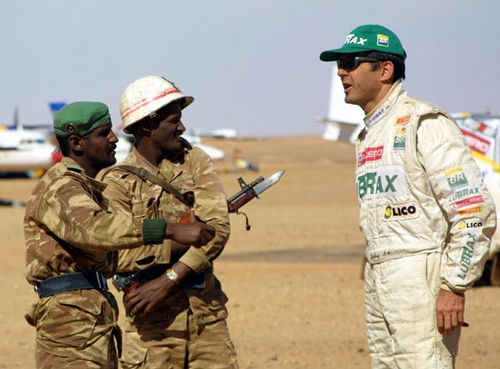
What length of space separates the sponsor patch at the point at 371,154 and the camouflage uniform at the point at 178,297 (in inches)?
39.0

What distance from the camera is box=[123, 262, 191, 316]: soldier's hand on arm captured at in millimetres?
5363

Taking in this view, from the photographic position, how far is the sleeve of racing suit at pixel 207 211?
542 centimetres

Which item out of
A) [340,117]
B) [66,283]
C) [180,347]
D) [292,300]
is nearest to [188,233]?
[66,283]

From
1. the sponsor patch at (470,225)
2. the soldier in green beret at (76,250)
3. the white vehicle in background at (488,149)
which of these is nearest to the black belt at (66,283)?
the soldier in green beret at (76,250)

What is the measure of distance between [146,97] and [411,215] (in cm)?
166

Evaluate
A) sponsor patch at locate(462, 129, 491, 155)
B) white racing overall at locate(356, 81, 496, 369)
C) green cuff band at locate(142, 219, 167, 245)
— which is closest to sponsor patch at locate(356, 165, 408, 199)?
white racing overall at locate(356, 81, 496, 369)

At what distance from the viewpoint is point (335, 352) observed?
9.23 metres

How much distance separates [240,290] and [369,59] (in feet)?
27.8

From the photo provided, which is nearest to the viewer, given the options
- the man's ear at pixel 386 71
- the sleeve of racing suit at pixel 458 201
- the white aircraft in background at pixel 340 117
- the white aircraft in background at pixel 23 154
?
the sleeve of racing suit at pixel 458 201

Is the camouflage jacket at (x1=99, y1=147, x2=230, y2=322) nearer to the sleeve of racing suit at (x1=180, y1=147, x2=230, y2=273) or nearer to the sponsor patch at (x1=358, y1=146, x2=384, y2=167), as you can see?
the sleeve of racing suit at (x1=180, y1=147, x2=230, y2=273)

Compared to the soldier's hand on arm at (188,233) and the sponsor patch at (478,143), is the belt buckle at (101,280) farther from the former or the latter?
the sponsor patch at (478,143)

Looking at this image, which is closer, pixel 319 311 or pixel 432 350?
pixel 432 350

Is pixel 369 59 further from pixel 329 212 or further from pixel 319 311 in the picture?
pixel 329 212

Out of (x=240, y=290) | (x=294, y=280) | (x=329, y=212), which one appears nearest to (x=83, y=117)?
(x=240, y=290)
